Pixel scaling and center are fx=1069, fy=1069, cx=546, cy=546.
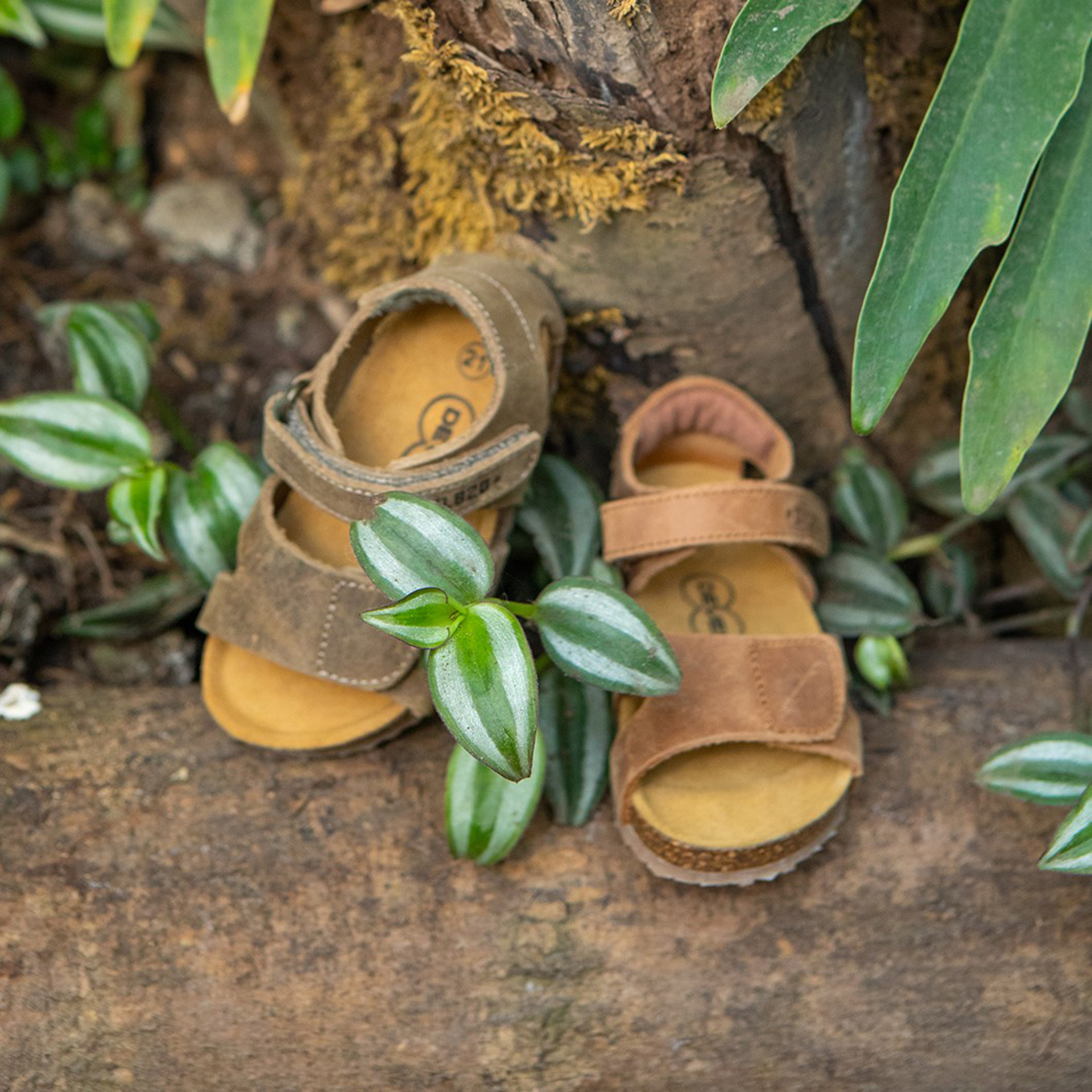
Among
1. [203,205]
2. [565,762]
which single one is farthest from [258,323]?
[565,762]

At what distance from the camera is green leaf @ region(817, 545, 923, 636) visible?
1.56 m

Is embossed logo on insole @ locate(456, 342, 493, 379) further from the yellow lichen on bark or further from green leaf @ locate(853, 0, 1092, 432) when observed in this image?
green leaf @ locate(853, 0, 1092, 432)

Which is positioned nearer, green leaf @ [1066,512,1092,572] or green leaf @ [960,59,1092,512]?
green leaf @ [960,59,1092,512]

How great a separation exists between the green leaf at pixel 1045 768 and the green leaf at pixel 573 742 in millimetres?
471

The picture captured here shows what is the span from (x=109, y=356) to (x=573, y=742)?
0.88 metres

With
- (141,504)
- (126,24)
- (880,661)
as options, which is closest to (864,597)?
(880,661)

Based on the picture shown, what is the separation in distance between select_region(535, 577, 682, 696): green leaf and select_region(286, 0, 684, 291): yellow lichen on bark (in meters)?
0.58

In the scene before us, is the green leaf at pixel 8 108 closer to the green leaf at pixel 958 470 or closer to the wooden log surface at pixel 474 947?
the wooden log surface at pixel 474 947

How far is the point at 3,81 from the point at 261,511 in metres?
1.19

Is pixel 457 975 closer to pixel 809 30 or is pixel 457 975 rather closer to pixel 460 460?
pixel 460 460

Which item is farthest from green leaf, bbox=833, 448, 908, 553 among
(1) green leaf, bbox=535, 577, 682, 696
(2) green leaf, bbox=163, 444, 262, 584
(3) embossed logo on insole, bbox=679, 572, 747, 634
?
(2) green leaf, bbox=163, 444, 262, 584

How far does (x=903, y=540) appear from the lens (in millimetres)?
1791

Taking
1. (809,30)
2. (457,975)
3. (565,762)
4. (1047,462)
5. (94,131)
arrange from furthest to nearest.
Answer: (94,131) → (1047,462) → (565,762) → (457,975) → (809,30)

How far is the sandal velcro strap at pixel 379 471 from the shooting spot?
1.34m
